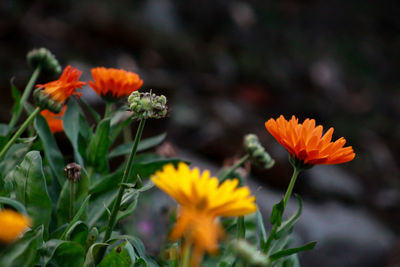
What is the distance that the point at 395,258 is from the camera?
3025 mm

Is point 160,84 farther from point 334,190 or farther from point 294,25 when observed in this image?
point 294,25

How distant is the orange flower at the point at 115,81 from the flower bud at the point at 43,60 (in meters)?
0.12

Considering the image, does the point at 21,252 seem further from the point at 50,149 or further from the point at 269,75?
the point at 269,75

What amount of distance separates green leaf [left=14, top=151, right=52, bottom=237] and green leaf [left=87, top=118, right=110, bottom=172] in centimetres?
19

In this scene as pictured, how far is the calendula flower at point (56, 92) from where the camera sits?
77 centimetres

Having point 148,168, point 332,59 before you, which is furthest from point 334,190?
point 148,168

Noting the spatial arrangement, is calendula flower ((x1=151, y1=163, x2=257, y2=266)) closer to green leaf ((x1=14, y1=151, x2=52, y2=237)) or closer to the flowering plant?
the flowering plant

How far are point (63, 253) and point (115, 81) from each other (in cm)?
33

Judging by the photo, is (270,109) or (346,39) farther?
(346,39)

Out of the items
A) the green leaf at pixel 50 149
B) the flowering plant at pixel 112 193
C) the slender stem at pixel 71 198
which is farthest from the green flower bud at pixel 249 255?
the green leaf at pixel 50 149

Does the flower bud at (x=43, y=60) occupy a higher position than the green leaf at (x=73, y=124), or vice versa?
the flower bud at (x=43, y=60)

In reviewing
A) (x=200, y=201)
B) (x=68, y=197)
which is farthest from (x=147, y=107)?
(x=68, y=197)

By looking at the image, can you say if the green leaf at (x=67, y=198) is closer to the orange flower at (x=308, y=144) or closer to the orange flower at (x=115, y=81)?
the orange flower at (x=115, y=81)

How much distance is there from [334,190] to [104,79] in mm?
2931
